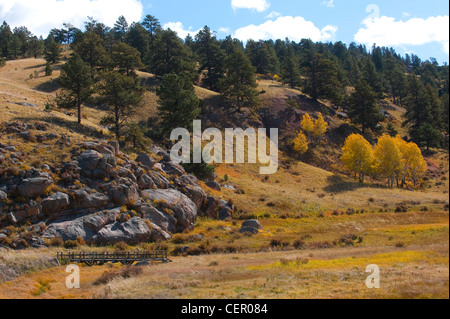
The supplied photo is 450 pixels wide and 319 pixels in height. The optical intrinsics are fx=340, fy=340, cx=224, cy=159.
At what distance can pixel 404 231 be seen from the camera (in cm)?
3253

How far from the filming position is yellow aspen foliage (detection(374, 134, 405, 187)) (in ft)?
198

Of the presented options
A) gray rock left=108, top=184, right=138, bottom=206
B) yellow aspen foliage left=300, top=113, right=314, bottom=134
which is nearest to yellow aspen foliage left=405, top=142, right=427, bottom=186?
yellow aspen foliage left=300, top=113, right=314, bottom=134

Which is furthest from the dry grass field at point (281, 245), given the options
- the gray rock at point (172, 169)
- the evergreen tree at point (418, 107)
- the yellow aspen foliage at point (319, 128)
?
the evergreen tree at point (418, 107)

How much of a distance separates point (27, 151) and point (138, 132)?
1427 centimetres

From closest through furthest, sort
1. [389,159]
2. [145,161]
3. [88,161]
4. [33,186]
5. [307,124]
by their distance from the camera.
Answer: [33,186]
[88,161]
[145,161]
[389,159]
[307,124]

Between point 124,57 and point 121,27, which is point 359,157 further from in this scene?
point 121,27

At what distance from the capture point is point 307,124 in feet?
247

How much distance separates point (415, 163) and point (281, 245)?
140 ft

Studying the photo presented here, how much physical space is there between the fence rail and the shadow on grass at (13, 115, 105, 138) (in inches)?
869

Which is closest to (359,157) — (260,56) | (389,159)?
(389,159)

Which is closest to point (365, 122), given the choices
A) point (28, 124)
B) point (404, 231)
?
point (404, 231)

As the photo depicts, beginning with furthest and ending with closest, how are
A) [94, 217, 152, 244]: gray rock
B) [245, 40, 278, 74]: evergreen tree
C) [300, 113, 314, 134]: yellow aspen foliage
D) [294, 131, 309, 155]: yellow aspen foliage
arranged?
[245, 40, 278, 74]: evergreen tree → [300, 113, 314, 134]: yellow aspen foliage → [294, 131, 309, 155]: yellow aspen foliage → [94, 217, 152, 244]: gray rock

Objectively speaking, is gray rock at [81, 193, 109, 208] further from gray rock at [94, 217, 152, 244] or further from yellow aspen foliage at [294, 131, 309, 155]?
yellow aspen foliage at [294, 131, 309, 155]

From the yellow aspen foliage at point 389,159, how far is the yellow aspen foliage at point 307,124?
15.5 m
